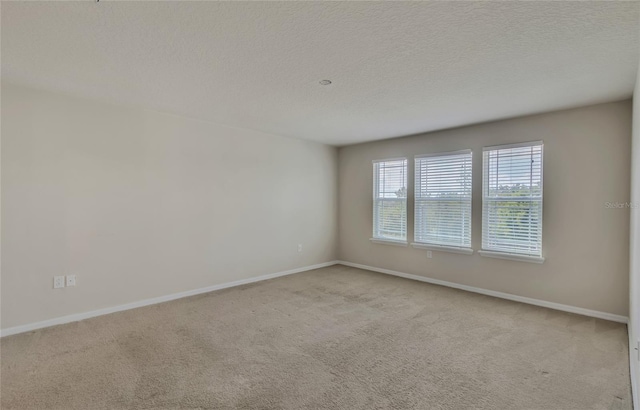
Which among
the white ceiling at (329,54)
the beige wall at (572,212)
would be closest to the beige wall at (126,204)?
the white ceiling at (329,54)

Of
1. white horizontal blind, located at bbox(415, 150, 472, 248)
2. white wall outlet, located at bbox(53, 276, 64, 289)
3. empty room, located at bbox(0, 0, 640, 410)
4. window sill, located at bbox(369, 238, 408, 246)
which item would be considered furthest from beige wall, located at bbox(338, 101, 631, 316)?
white wall outlet, located at bbox(53, 276, 64, 289)

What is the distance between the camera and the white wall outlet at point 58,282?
126 inches

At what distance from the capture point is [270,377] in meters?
2.26

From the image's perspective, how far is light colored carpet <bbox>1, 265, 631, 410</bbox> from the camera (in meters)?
2.02

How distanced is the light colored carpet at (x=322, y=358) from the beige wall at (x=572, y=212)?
36 cm

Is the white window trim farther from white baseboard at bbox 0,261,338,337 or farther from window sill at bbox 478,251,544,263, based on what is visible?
white baseboard at bbox 0,261,338,337

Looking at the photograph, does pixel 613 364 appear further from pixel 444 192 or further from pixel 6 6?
pixel 6 6

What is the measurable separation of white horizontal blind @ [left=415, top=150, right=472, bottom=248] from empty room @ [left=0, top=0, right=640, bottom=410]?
0.10 ft

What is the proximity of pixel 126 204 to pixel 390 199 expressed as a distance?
401 cm

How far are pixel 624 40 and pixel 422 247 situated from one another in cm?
342

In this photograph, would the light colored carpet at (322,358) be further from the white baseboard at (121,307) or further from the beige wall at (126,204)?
the beige wall at (126,204)

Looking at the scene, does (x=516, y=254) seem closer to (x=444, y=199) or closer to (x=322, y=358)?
(x=444, y=199)

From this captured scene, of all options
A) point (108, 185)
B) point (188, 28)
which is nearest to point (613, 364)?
point (188, 28)

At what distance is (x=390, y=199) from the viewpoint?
5457 mm
